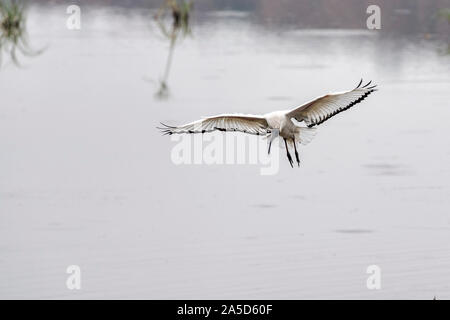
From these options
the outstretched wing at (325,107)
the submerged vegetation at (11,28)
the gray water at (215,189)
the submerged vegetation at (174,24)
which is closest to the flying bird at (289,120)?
the outstretched wing at (325,107)

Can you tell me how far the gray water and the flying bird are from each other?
2763mm

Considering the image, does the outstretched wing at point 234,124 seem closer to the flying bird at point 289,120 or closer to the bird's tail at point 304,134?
the flying bird at point 289,120

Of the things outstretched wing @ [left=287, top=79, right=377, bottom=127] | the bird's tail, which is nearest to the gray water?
outstretched wing @ [left=287, top=79, right=377, bottom=127]

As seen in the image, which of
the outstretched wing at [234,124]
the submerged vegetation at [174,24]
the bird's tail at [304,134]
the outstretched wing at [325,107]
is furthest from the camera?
the submerged vegetation at [174,24]

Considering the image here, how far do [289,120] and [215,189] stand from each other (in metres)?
5.96

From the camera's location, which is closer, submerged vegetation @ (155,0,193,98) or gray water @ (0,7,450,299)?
gray water @ (0,7,450,299)

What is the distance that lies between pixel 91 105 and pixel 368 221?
7.03 m

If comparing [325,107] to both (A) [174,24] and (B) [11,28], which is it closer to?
(B) [11,28]

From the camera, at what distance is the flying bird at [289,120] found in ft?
27.9

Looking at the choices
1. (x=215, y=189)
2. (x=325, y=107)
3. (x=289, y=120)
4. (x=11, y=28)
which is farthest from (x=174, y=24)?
(x=289, y=120)

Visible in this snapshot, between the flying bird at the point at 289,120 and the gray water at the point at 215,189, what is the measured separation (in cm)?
276

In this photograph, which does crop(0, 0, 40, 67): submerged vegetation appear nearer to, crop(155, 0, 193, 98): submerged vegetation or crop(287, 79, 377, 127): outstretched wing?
crop(155, 0, 193, 98): submerged vegetation

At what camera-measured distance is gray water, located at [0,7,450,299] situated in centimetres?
1166
